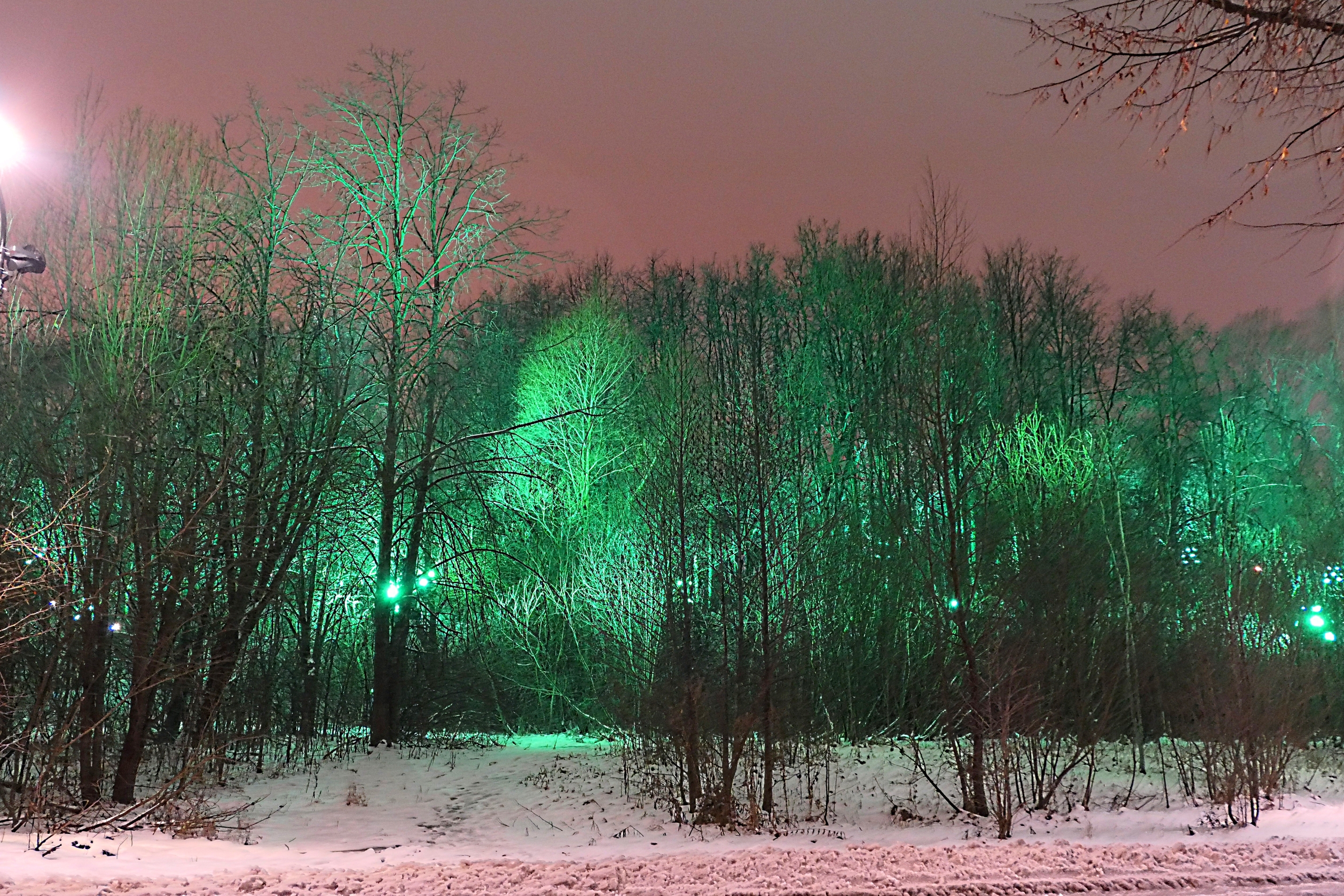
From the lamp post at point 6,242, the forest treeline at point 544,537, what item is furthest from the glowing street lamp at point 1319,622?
the lamp post at point 6,242

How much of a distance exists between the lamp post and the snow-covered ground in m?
4.01

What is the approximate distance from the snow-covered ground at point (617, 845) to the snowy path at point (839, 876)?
2 cm

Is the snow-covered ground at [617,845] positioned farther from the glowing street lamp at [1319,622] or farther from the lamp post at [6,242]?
the lamp post at [6,242]

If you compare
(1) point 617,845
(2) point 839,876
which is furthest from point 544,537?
(2) point 839,876

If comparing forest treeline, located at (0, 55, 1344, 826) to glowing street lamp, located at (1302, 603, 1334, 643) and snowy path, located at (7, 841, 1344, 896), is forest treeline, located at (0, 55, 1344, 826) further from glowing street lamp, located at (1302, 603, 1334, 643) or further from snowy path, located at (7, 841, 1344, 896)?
snowy path, located at (7, 841, 1344, 896)

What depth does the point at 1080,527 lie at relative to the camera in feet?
55.3

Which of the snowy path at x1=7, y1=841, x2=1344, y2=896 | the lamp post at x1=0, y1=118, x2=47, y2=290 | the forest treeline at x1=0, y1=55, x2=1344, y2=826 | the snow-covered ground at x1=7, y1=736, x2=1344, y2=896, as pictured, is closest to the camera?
the lamp post at x1=0, y1=118, x2=47, y2=290

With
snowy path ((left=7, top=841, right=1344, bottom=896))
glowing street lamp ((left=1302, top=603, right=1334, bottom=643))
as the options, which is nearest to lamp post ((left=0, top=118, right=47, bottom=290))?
snowy path ((left=7, top=841, right=1344, bottom=896))

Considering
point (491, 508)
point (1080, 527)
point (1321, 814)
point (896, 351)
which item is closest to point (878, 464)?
point (896, 351)

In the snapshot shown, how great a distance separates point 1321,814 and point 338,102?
62.8 feet

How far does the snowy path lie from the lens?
7156 millimetres

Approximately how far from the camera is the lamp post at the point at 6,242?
5.68m

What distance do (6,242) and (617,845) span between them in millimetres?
8149

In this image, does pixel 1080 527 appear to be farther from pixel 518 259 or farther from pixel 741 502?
pixel 518 259
